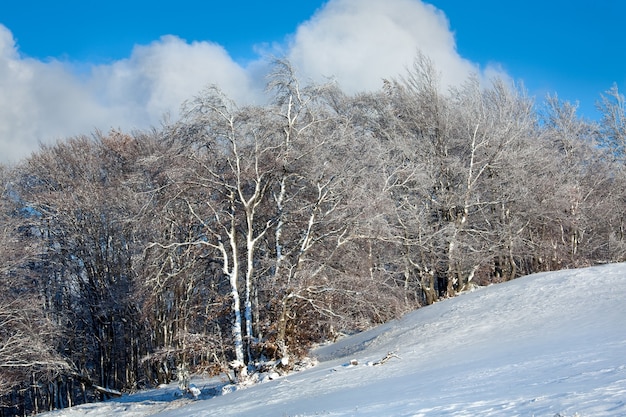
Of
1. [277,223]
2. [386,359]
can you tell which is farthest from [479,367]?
[277,223]

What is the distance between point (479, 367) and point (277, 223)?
436 inches

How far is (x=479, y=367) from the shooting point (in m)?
10.7

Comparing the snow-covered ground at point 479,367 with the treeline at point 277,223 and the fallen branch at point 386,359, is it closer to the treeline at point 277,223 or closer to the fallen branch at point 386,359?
the fallen branch at point 386,359

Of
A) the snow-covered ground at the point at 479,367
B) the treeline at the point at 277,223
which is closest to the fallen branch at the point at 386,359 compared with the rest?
the snow-covered ground at the point at 479,367

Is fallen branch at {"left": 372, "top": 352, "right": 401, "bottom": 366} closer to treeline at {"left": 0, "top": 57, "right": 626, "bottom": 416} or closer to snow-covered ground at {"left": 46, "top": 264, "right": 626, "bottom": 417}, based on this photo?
snow-covered ground at {"left": 46, "top": 264, "right": 626, "bottom": 417}

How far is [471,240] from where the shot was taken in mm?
26641

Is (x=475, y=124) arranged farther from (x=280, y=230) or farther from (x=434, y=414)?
(x=434, y=414)

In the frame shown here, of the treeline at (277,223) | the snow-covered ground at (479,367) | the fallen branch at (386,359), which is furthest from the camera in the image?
the treeline at (277,223)

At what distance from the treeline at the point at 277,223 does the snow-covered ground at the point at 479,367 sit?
5.31 ft

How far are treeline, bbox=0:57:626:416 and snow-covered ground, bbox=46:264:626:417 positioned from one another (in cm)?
162

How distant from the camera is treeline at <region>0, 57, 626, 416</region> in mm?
18766

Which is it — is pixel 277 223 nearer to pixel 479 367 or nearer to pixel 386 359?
pixel 386 359

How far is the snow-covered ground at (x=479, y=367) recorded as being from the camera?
24.6 ft

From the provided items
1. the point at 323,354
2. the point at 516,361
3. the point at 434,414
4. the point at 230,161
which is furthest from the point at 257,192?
the point at 434,414
